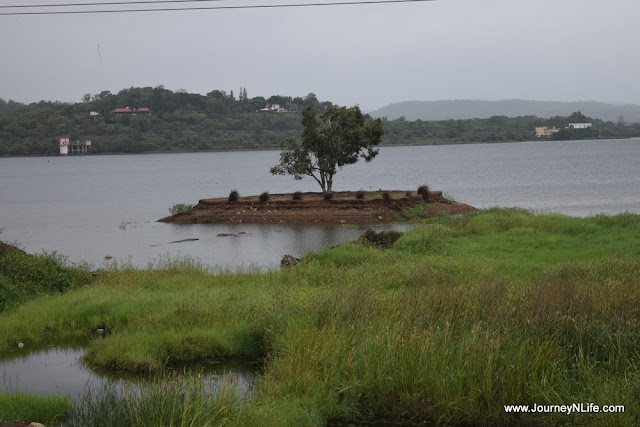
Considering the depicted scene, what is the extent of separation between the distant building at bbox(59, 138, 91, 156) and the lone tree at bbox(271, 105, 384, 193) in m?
129

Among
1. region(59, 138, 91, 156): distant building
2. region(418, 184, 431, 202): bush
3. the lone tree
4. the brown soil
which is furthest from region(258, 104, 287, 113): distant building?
region(418, 184, 431, 202): bush

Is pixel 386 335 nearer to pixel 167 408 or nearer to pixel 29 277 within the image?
pixel 167 408

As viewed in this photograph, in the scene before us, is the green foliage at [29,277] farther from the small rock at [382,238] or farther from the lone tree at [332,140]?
the lone tree at [332,140]

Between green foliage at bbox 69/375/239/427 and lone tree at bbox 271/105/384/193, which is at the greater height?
lone tree at bbox 271/105/384/193

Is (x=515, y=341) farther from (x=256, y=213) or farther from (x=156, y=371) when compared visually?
(x=256, y=213)

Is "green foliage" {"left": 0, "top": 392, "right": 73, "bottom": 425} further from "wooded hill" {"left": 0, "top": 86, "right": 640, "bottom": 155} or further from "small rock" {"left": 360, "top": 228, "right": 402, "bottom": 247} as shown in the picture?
"wooded hill" {"left": 0, "top": 86, "right": 640, "bottom": 155}

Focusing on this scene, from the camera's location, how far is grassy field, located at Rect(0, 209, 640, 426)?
930 cm

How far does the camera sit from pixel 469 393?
30.8 ft

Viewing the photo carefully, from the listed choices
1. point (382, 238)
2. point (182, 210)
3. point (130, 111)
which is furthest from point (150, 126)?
point (382, 238)

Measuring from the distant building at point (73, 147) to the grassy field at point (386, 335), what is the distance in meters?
154

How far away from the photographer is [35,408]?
9766 millimetres

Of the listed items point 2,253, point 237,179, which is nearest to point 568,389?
point 2,253

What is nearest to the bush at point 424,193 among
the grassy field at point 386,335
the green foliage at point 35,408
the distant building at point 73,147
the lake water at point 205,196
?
the lake water at point 205,196

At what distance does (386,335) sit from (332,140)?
1366 inches
